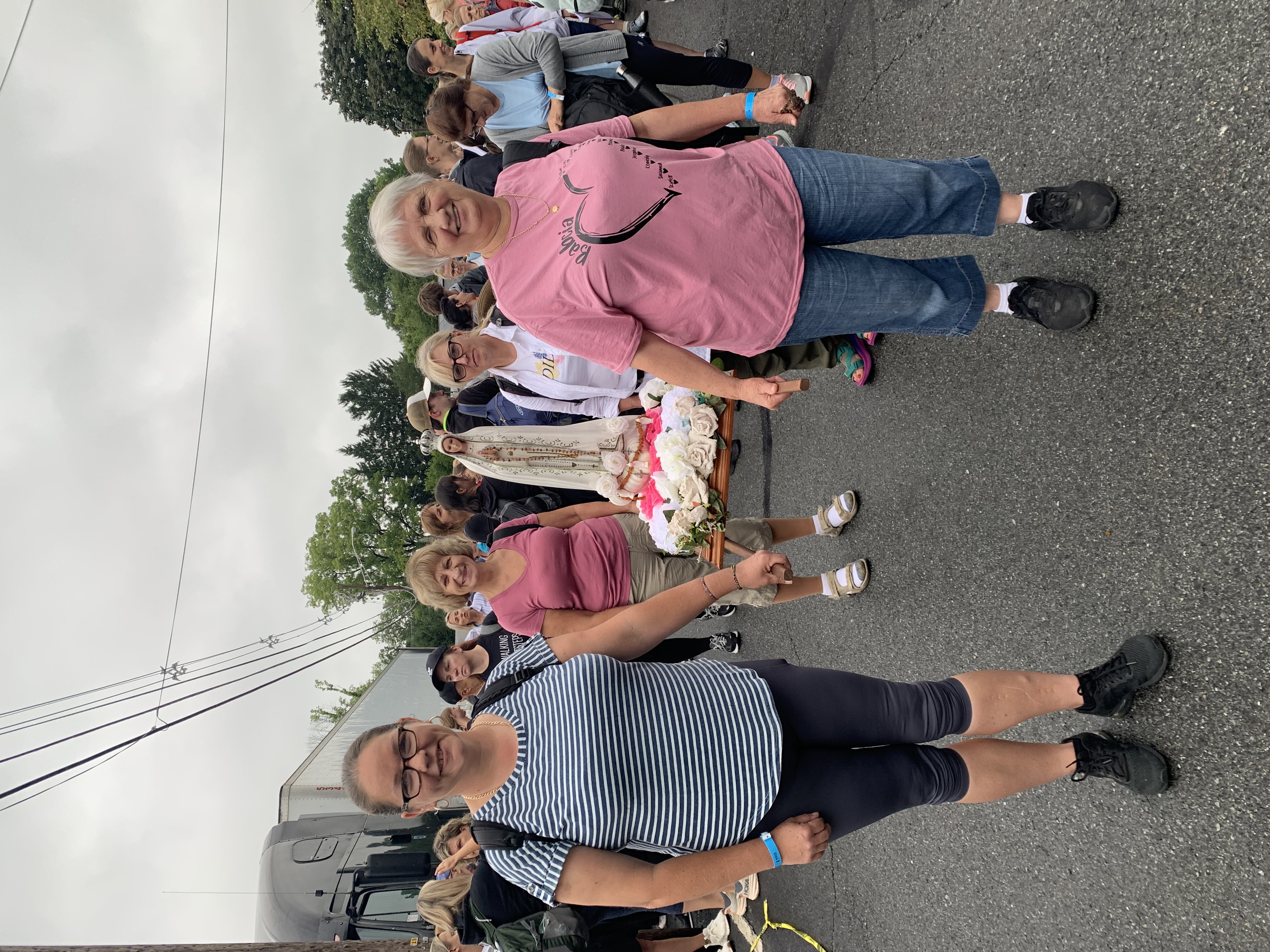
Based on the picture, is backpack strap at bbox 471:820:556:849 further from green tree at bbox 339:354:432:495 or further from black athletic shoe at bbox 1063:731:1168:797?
green tree at bbox 339:354:432:495

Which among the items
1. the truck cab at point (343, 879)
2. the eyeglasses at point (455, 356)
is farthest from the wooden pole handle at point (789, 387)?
the truck cab at point (343, 879)

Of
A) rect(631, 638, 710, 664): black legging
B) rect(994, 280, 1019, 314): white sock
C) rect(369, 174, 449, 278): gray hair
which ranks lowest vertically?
rect(631, 638, 710, 664): black legging

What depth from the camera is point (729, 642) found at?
5.69 meters

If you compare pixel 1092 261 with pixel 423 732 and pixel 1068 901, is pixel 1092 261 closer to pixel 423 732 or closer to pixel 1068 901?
pixel 1068 901

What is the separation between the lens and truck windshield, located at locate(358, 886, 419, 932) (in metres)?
6.12

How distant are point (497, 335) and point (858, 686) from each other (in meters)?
3.02

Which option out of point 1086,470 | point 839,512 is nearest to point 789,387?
point 1086,470

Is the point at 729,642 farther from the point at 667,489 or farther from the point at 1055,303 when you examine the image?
the point at 1055,303

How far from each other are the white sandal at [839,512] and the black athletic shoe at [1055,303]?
1575 millimetres

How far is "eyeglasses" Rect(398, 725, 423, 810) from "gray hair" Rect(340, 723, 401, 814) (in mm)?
59

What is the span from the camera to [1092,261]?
8.05 ft

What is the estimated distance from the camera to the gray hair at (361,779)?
6.77 feet

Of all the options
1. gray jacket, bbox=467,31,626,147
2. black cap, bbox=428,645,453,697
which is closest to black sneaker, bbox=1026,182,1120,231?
gray jacket, bbox=467,31,626,147

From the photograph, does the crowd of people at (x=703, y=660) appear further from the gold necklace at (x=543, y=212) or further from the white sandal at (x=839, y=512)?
the white sandal at (x=839, y=512)
